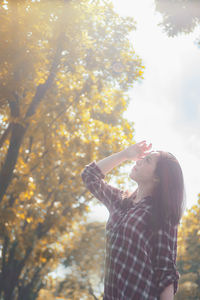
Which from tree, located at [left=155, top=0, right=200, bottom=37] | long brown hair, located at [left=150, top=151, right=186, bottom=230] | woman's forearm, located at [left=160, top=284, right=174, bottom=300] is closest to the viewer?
woman's forearm, located at [left=160, top=284, right=174, bottom=300]

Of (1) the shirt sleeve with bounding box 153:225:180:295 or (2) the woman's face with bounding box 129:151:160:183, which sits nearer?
(1) the shirt sleeve with bounding box 153:225:180:295

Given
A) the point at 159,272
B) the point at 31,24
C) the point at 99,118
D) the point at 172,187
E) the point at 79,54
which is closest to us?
the point at 159,272

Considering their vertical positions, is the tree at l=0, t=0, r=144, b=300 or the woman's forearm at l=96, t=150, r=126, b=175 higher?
the tree at l=0, t=0, r=144, b=300

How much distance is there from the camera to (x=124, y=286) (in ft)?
5.95

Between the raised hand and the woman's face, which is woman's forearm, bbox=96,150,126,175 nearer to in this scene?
the raised hand

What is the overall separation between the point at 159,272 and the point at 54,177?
340 inches

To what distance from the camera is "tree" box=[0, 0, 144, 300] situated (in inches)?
233

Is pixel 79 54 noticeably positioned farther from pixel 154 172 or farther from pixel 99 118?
pixel 154 172

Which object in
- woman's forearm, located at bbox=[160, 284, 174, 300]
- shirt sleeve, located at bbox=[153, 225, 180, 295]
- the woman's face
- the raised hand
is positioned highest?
the raised hand

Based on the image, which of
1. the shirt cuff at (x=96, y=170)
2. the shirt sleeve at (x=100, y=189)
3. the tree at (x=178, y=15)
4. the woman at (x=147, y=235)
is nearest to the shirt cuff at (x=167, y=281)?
the woman at (x=147, y=235)

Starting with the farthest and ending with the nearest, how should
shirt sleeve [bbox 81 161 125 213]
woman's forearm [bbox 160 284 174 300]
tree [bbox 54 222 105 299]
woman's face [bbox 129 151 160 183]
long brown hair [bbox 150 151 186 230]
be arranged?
tree [bbox 54 222 105 299] < shirt sleeve [bbox 81 161 125 213] < woman's face [bbox 129 151 160 183] < long brown hair [bbox 150 151 186 230] < woman's forearm [bbox 160 284 174 300]

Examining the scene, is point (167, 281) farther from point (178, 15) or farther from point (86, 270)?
point (86, 270)

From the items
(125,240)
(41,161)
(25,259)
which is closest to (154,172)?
(125,240)

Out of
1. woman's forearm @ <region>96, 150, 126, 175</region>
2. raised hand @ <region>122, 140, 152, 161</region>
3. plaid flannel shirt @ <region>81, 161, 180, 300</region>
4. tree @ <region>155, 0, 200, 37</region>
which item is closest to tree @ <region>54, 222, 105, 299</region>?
tree @ <region>155, 0, 200, 37</region>
